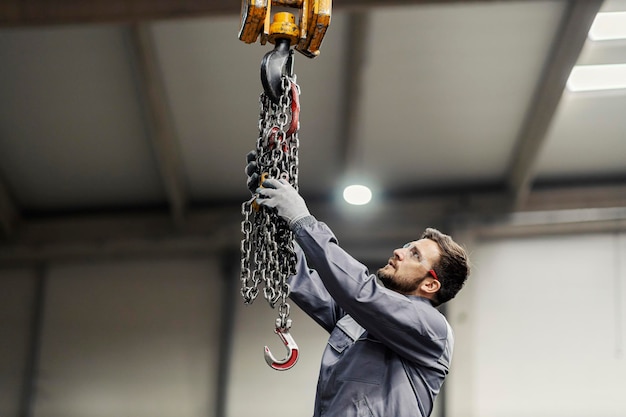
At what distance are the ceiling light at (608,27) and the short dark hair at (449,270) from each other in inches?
187

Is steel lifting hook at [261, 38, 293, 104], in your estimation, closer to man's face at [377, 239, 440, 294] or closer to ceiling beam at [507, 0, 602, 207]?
man's face at [377, 239, 440, 294]

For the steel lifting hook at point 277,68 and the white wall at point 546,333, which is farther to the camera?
the white wall at point 546,333

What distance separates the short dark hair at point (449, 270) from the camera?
3893 millimetres

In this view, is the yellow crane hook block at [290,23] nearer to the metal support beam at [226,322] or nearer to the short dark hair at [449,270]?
the short dark hair at [449,270]

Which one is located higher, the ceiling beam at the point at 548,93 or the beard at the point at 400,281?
the ceiling beam at the point at 548,93

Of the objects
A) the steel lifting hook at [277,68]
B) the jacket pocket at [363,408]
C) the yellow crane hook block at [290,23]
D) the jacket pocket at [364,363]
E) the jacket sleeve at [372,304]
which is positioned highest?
the yellow crane hook block at [290,23]

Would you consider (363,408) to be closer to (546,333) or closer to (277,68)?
(277,68)

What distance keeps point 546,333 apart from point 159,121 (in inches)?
164

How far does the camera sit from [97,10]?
25.8 feet

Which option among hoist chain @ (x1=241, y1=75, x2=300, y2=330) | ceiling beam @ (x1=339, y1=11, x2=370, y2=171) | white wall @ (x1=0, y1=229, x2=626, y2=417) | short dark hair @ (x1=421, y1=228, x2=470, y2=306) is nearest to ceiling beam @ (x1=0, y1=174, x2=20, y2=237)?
white wall @ (x1=0, y1=229, x2=626, y2=417)

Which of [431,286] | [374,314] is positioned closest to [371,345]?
[374,314]

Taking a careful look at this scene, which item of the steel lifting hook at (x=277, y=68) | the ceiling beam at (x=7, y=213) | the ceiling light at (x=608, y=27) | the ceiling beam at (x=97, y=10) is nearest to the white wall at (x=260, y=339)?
the ceiling beam at (x=7, y=213)

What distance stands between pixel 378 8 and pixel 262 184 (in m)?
4.55

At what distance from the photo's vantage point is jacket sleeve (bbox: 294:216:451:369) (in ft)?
11.2
